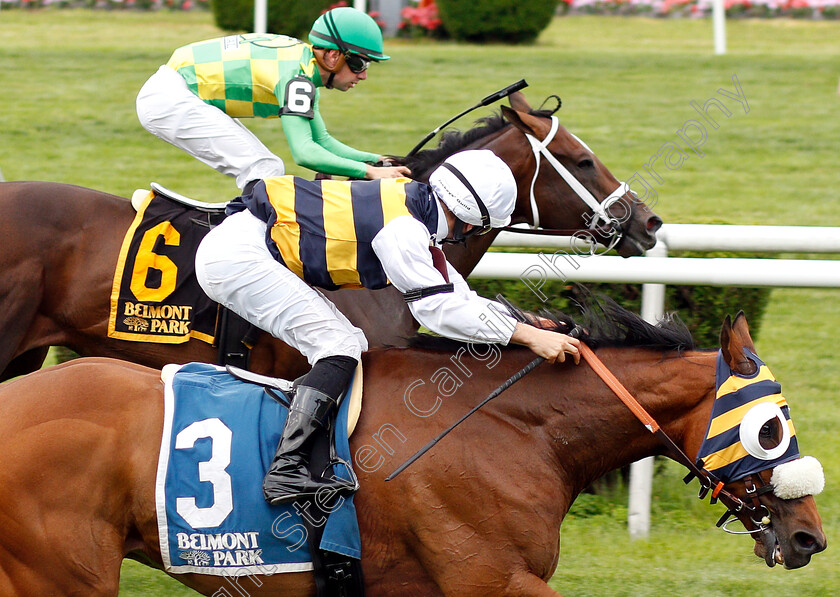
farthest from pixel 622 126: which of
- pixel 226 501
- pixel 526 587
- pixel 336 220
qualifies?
pixel 226 501

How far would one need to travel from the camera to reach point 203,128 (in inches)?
170

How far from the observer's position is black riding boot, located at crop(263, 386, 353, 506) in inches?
109

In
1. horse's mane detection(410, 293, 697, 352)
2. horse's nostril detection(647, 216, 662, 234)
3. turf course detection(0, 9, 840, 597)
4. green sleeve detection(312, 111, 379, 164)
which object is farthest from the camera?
turf course detection(0, 9, 840, 597)

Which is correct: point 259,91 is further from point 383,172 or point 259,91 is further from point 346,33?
point 383,172

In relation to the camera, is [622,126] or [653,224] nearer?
[653,224]

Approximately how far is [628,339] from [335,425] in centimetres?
86

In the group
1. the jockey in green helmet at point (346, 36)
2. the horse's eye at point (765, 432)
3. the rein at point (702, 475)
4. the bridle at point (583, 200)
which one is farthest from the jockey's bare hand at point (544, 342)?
the jockey in green helmet at point (346, 36)

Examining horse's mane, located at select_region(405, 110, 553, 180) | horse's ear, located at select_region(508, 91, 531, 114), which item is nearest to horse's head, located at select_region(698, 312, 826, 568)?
horse's mane, located at select_region(405, 110, 553, 180)

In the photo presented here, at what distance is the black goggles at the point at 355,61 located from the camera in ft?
13.6

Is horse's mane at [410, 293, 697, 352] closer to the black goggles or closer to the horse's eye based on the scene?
the horse's eye

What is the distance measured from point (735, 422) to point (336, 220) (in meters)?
1.22

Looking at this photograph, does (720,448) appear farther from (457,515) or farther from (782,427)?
(457,515)

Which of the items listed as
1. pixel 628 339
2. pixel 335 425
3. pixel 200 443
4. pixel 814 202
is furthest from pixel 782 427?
pixel 814 202

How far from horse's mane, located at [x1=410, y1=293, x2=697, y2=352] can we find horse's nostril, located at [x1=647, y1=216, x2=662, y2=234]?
47.7 inches
